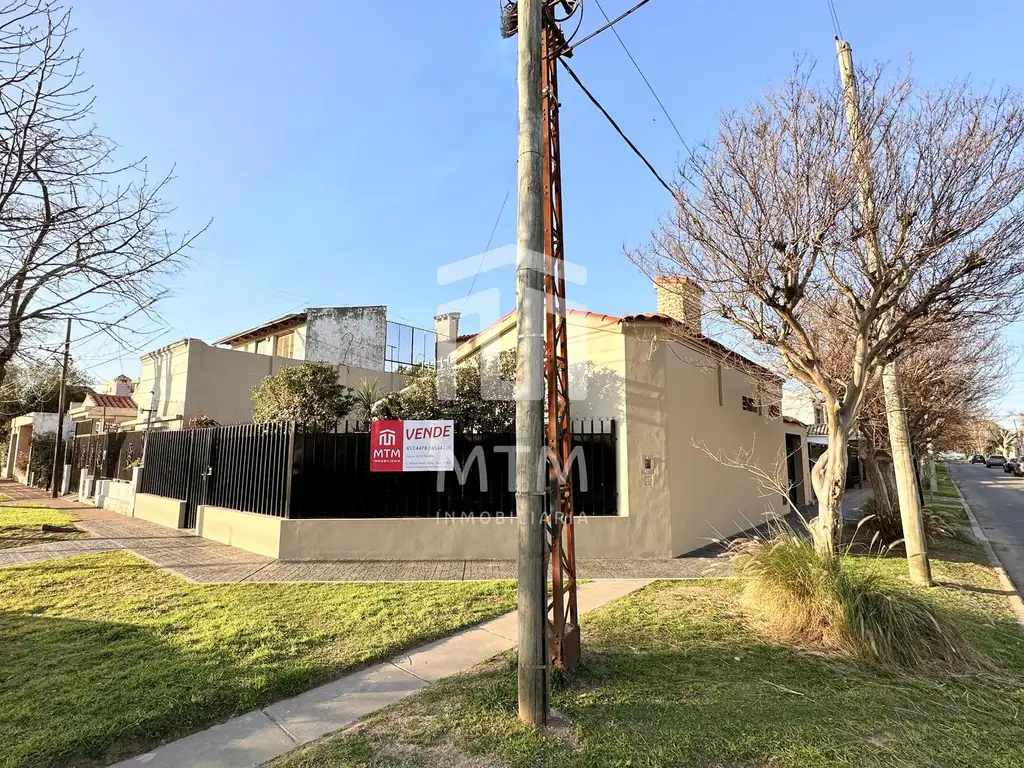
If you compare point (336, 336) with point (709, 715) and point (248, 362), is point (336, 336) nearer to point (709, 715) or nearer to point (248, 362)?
point (248, 362)

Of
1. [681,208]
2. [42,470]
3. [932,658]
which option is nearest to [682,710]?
[932,658]

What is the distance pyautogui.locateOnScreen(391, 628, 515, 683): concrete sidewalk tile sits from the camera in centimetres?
438

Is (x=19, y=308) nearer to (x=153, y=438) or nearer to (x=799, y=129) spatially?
(x=799, y=129)

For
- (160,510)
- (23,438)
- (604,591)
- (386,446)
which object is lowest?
(604,591)

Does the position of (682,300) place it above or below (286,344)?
below

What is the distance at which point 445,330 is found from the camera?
1558cm

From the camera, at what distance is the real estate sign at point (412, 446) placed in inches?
351

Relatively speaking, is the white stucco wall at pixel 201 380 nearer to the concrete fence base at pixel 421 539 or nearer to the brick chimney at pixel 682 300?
the concrete fence base at pixel 421 539

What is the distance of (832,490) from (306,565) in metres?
7.43

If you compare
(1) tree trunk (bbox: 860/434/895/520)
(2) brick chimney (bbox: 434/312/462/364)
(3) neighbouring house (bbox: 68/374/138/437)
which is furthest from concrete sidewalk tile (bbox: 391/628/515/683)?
Answer: (3) neighbouring house (bbox: 68/374/138/437)

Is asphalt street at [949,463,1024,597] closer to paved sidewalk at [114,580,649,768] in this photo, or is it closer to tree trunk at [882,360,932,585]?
tree trunk at [882,360,932,585]

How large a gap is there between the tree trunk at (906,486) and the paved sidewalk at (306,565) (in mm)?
2412

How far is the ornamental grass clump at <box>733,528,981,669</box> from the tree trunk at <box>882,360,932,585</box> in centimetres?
255

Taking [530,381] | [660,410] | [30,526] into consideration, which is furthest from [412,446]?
[30,526]
